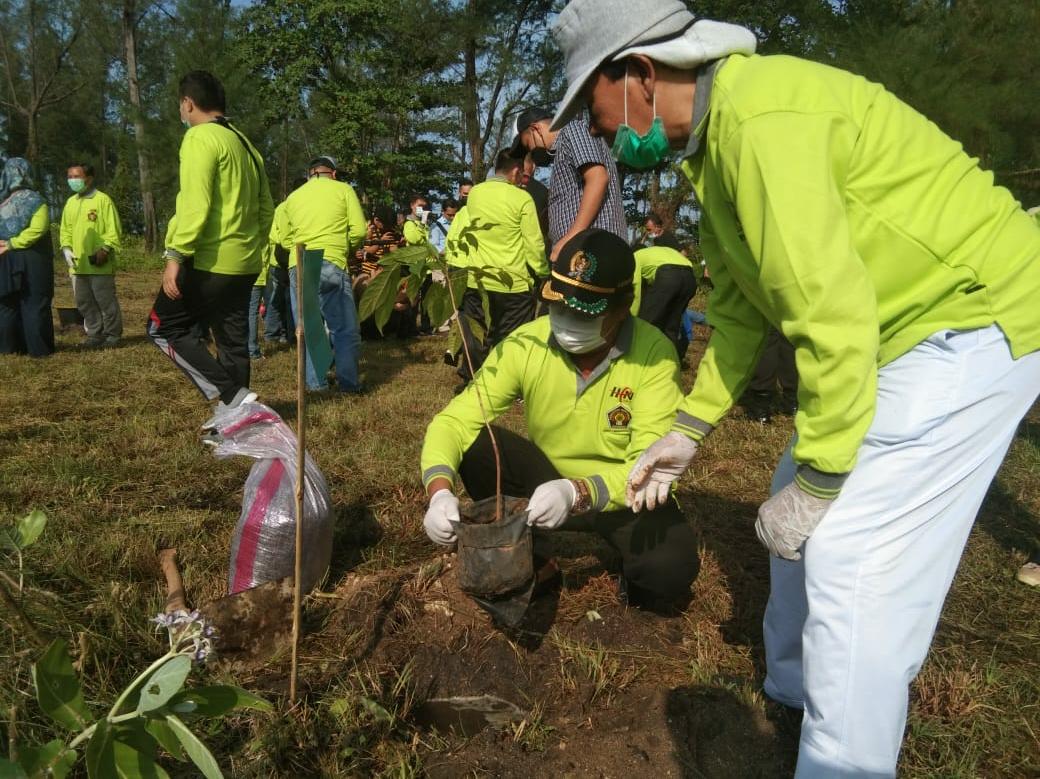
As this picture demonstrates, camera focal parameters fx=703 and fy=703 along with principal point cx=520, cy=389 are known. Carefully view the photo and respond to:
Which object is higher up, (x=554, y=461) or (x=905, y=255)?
(x=905, y=255)

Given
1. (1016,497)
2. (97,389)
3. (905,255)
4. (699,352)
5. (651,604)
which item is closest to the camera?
(905,255)

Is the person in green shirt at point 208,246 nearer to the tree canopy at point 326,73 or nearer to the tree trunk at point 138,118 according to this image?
the tree canopy at point 326,73

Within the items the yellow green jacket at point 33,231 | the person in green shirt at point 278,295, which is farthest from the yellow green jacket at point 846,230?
the yellow green jacket at point 33,231

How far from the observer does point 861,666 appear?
3.73 ft

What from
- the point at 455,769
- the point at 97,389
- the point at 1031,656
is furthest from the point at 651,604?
the point at 97,389

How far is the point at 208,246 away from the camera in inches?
142

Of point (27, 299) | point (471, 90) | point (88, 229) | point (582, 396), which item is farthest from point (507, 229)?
point (471, 90)

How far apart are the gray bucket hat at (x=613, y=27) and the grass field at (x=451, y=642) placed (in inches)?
57.4

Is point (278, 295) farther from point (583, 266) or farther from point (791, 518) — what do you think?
point (791, 518)

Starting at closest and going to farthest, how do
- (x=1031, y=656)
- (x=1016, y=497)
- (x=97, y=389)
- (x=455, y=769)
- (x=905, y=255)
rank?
1. (x=905, y=255)
2. (x=455, y=769)
3. (x=1031, y=656)
4. (x=1016, y=497)
5. (x=97, y=389)

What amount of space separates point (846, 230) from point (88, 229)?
7203 millimetres

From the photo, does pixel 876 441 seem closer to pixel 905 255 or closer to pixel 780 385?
pixel 905 255

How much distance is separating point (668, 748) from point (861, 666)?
0.69m

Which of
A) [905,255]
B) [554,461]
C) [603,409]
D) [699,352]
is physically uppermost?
[905,255]
